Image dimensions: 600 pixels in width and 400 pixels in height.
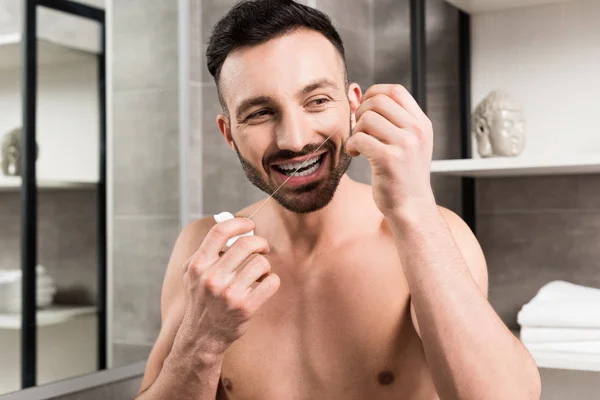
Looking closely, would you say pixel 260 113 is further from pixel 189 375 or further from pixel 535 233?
pixel 535 233

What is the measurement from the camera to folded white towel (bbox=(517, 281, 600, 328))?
146 cm

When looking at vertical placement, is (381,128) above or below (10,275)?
above

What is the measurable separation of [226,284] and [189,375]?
0.19 meters

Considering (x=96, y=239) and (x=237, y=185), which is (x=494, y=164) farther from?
(x=96, y=239)

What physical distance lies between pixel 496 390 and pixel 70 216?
3.61 feet

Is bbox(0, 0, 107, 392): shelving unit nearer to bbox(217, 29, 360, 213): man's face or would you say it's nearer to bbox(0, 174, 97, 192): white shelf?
bbox(0, 174, 97, 192): white shelf

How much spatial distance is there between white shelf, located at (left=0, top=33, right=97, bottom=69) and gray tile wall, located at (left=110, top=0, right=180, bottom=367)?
0.44 feet

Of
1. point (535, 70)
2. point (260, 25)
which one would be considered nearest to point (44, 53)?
point (260, 25)

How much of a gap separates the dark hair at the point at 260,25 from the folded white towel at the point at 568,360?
770 millimetres

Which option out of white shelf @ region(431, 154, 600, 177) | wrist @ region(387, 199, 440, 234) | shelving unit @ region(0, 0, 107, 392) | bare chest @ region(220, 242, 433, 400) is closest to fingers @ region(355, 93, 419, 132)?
wrist @ region(387, 199, 440, 234)

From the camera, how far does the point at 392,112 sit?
90cm

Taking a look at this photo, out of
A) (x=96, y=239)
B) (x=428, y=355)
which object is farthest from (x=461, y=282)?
(x=96, y=239)

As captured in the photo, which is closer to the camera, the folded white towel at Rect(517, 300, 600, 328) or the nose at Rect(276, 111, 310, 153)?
the nose at Rect(276, 111, 310, 153)

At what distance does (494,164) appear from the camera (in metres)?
1.55
